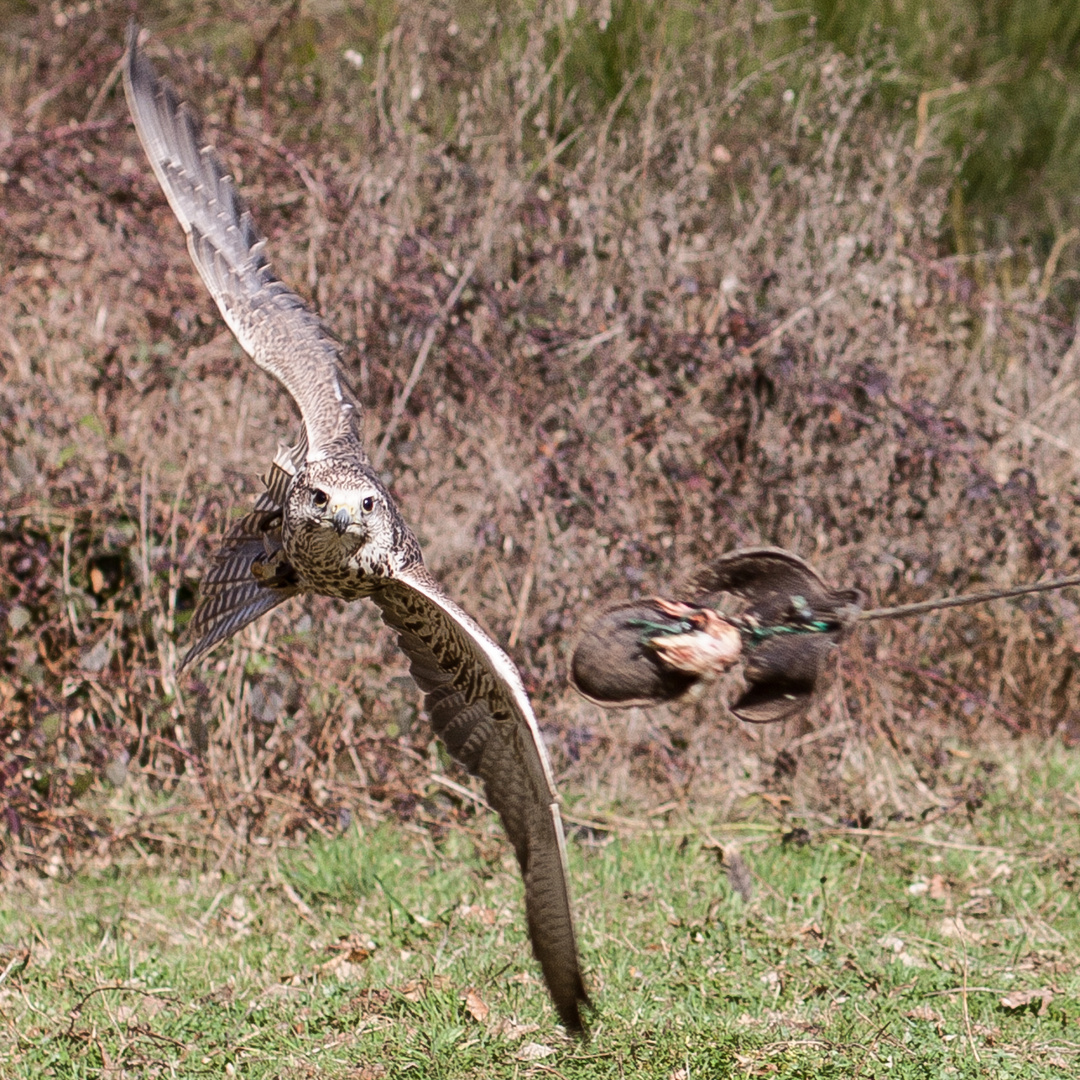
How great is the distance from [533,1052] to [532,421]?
11.4ft

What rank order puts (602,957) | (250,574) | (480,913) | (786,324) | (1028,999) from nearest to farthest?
(1028,999)
(602,957)
(250,574)
(480,913)
(786,324)

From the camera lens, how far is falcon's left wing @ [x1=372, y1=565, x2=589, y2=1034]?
10.9 feet

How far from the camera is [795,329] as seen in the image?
278 inches

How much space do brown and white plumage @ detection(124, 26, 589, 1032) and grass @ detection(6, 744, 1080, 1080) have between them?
2.41 feet

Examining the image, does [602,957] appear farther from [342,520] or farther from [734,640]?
[342,520]

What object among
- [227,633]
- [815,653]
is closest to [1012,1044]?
[815,653]

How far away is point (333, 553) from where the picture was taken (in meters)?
3.98

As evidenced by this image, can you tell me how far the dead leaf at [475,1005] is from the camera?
13.7ft

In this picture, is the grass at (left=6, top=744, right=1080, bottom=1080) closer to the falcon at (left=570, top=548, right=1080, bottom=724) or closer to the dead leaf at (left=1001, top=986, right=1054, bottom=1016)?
the dead leaf at (left=1001, top=986, right=1054, bottom=1016)

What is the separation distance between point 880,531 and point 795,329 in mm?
1038

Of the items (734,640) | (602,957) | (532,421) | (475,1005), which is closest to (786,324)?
(532,421)

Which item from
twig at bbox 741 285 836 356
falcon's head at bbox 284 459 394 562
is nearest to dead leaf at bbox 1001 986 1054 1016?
falcon's head at bbox 284 459 394 562

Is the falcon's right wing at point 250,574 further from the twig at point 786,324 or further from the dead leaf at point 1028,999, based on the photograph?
the twig at point 786,324

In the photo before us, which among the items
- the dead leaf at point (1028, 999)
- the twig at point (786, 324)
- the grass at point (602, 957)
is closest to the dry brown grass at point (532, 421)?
the twig at point (786, 324)
